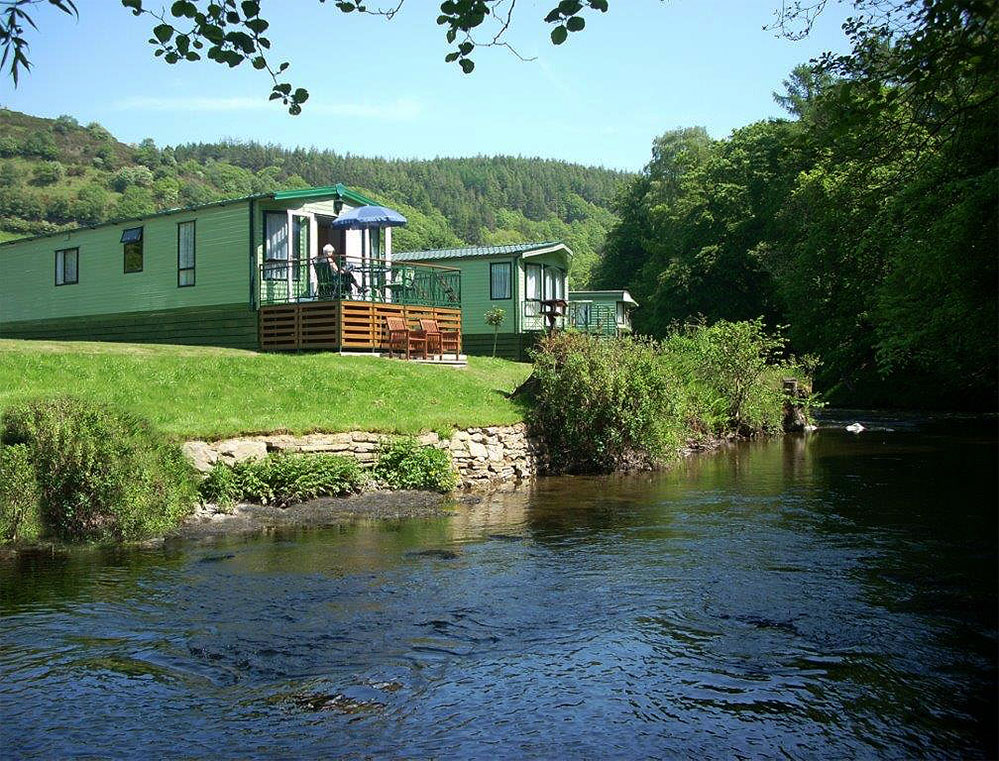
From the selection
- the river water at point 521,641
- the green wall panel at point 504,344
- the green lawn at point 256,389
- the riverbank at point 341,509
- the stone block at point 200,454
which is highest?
the green wall panel at point 504,344

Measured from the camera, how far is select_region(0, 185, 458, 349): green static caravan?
982 inches

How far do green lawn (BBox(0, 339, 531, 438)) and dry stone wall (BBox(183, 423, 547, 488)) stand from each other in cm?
16

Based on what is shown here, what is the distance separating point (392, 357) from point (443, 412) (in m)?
6.60

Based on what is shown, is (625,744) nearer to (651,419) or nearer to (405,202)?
(651,419)

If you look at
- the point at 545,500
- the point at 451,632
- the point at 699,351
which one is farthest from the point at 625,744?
the point at 699,351

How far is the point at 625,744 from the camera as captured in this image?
211 inches

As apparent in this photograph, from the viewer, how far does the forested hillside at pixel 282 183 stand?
78125 millimetres

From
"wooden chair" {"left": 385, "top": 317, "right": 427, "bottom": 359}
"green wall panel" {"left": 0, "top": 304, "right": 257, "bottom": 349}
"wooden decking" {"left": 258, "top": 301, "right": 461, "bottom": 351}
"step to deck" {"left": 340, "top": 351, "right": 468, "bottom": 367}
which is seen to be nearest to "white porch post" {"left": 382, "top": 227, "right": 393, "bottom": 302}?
"wooden decking" {"left": 258, "top": 301, "right": 461, "bottom": 351}

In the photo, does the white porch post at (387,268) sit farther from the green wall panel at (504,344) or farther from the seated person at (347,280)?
the green wall panel at (504,344)

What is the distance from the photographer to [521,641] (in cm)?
721

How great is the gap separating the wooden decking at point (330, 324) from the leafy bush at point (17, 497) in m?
12.5

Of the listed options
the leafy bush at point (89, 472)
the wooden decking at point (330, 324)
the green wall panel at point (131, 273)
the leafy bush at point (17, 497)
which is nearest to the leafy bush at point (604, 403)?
the wooden decking at point (330, 324)

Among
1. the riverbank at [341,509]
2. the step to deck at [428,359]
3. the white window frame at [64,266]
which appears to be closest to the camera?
the riverbank at [341,509]

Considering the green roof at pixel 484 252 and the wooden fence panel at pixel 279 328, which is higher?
the green roof at pixel 484 252
